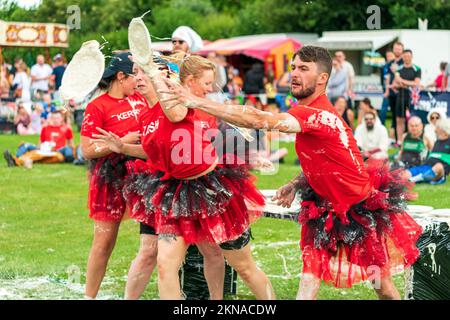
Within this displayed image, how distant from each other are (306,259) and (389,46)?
78.4 feet

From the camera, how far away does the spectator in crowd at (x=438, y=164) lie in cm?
1265

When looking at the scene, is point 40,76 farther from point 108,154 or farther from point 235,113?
point 235,113

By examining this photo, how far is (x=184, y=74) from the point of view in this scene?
18.8ft

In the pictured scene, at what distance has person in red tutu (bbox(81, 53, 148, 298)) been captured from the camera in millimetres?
6285

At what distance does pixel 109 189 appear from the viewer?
632cm

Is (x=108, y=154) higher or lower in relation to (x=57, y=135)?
higher

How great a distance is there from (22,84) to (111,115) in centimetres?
1626

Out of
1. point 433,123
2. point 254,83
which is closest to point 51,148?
point 433,123

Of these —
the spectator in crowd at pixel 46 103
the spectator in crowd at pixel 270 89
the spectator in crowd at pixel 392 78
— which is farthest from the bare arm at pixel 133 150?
the spectator in crowd at pixel 270 89

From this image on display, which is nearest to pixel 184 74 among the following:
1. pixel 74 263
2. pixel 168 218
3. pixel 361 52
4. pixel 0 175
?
pixel 168 218

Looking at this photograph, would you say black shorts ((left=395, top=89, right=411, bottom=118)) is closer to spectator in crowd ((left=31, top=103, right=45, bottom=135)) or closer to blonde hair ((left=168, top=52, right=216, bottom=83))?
spectator in crowd ((left=31, top=103, right=45, bottom=135))

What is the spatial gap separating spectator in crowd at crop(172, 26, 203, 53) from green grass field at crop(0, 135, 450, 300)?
1912 millimetres

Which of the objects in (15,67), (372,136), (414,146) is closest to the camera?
(414,146)
